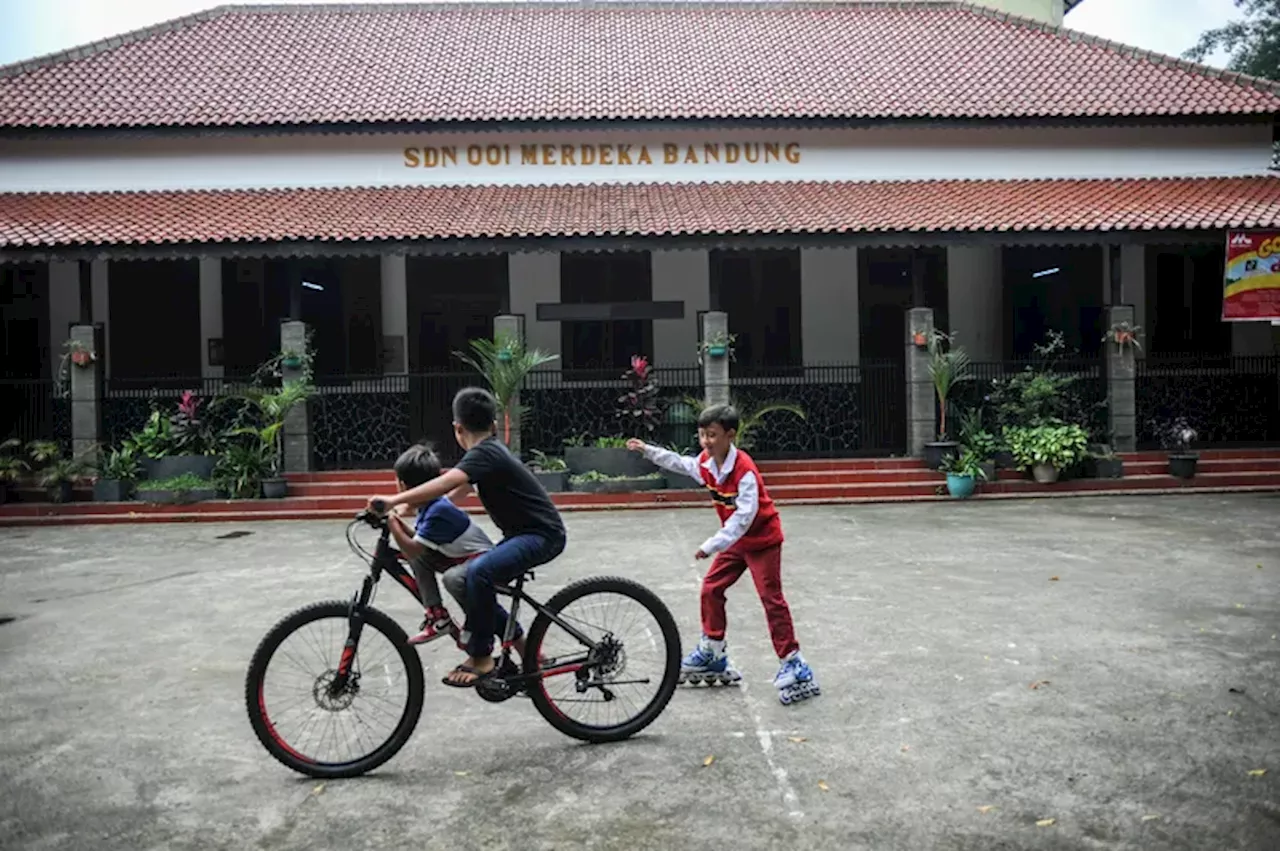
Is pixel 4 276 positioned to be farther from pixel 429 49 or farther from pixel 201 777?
pixel 201 777

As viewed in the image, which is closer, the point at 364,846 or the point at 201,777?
the point at 364,846

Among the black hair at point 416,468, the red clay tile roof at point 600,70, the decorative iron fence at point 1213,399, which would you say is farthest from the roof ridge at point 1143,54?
the black hair at point 416,468

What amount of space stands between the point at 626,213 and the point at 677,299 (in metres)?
2.47

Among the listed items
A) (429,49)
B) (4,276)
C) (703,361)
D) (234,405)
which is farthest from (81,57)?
(703,361)

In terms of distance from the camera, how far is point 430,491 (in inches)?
159

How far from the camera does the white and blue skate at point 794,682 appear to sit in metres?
4.93

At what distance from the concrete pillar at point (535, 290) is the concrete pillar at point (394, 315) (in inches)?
70.8

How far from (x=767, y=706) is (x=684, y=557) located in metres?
4.46

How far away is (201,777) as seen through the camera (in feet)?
13.5

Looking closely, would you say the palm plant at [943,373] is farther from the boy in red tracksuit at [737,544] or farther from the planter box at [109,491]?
the planter box at [109,491]

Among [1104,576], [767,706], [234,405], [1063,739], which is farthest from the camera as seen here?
[234,405]

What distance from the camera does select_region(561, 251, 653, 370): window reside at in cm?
1761

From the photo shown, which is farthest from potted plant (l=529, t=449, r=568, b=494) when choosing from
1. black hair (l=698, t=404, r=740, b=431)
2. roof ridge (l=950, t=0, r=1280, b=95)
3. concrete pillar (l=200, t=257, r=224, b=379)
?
roof ridge (l=950, t=0, r=1280, b=95)

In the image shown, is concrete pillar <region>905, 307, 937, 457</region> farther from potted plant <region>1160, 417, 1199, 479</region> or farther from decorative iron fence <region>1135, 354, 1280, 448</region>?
decorative iron fence <region>1135, 354, 1280, 448</region>
